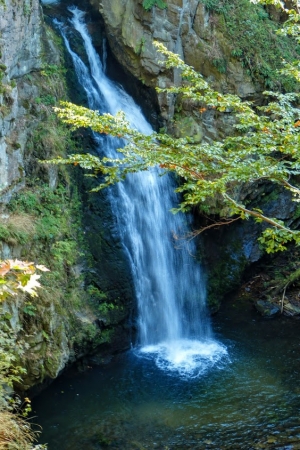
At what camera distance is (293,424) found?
734 cm

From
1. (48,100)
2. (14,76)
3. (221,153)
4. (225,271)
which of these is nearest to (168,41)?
(48,100)

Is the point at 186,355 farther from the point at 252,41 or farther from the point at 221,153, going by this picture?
the point at 252,41

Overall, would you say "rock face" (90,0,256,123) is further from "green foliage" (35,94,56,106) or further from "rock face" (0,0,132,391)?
"green foliage" (35,94,56,106)

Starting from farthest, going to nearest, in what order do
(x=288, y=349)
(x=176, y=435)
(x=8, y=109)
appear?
(x=288, y=349)
(x=8, y=109)
(x=176, y=435)

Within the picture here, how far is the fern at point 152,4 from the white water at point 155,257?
198cm

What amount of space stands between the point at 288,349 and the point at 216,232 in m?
3.89

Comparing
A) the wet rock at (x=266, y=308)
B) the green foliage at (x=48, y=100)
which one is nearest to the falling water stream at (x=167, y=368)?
the wet rock at (x=266, y=308)

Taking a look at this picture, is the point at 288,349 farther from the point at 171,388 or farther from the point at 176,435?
the point at 176,435

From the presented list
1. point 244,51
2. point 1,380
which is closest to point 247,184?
point 244,51

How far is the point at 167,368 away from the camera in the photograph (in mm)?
9289

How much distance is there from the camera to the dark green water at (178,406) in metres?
6.99

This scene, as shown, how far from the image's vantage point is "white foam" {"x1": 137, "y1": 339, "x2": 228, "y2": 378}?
30.3ft

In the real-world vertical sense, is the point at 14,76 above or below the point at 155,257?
above

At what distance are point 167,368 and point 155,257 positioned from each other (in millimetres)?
2843
